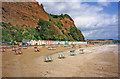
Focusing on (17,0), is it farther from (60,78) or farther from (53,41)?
(60,78)

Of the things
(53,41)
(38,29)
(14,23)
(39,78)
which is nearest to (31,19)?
(38,29)

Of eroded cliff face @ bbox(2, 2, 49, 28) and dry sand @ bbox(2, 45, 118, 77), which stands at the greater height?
eroded cliff face @ bbox(2, 2, 49, 28)

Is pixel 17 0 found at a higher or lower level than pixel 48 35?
higher

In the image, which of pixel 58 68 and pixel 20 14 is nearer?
pixel 58 68

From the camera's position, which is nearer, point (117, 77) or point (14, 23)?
point (117, 77)

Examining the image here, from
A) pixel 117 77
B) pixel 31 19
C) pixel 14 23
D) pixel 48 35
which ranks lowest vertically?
pixel 117 77

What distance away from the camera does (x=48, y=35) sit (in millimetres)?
50188

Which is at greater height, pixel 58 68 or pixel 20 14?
pixel 20 14

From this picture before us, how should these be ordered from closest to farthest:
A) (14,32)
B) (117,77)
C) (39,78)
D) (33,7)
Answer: (39,78) → (117,77) → (14,32) → (33,7)

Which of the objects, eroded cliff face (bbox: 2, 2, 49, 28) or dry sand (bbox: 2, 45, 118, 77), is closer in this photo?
dry sand (bbox: 2, 45, 118, 77)

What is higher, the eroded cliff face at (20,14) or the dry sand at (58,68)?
the eroded cliff face at (20,14)

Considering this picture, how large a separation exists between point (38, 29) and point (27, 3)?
1899 cm

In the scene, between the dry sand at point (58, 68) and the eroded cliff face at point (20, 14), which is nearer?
the dry sand at point (58, 68)

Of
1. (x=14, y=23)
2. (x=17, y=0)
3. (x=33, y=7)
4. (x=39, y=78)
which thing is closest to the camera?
(x=39, y=78)
